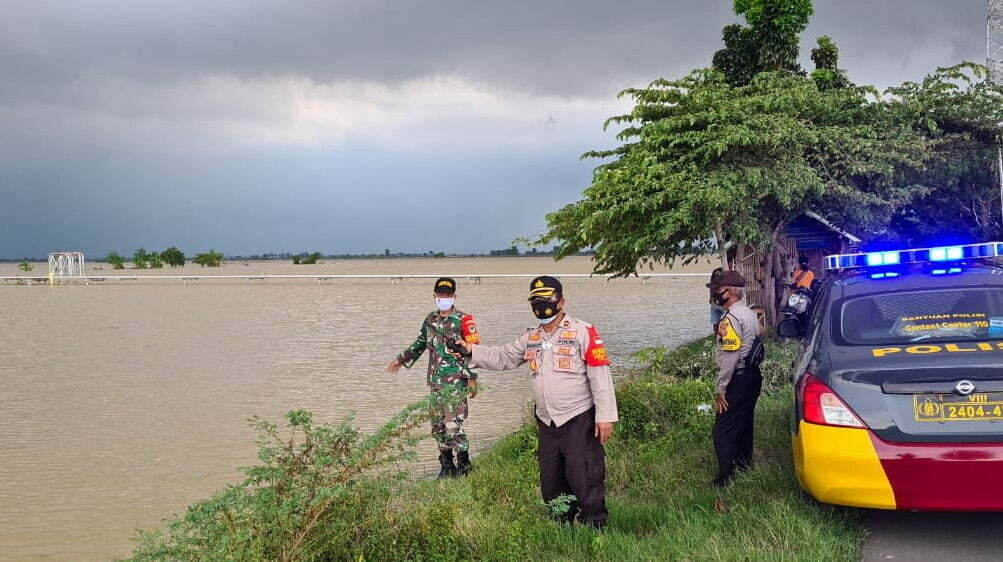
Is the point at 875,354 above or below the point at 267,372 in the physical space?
above

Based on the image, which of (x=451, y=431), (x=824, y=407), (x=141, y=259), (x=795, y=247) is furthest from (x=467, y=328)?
(x=141, y=259)

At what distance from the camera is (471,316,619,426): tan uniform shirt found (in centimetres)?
518

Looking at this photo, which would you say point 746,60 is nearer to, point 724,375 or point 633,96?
point 633,96

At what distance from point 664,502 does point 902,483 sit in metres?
2.14

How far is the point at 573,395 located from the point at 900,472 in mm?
1830

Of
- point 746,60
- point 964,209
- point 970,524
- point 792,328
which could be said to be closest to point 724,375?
point 792,328

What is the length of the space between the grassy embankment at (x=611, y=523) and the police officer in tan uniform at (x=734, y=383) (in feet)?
0.68

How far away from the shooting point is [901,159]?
1584cm

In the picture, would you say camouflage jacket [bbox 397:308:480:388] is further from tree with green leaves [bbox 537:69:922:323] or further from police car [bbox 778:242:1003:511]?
tree with green leaves [bbox 537:69:922:323]

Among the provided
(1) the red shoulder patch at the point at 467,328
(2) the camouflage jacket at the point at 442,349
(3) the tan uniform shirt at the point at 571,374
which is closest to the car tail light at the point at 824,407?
(3) the tan uniform shirt at the point at 571,374

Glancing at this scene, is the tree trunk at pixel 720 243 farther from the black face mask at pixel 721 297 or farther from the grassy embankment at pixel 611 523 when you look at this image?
the black face mask at pixel 721 297

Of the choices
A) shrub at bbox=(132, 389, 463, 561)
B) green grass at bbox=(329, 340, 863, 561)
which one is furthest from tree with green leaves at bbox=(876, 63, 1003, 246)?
shrub at bbox=(132, 389, 463, 561)

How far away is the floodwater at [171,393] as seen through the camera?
8945 millimetres

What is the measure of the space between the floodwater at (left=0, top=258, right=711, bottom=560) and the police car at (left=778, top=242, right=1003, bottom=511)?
19.2 ft
